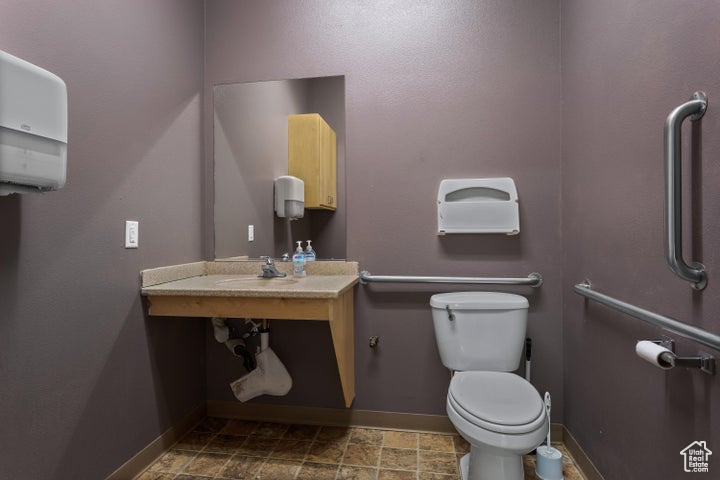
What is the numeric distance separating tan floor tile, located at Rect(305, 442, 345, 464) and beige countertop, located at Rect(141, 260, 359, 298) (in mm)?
764

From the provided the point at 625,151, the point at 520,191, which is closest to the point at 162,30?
the point at 520,191

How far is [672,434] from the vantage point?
1.06 metres

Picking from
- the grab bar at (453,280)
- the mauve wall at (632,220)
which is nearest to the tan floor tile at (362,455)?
the grab bar at (453,280)

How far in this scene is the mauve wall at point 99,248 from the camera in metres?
1.15

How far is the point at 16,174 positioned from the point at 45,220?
321 mm

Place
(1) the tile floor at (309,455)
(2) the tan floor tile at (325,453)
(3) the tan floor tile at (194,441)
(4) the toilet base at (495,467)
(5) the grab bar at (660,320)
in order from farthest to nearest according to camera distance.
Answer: (3) the tan floor tile at (194,441) → (2) the tan floor tile at (325,453) → (1) the tile floor at (309,455) → (4) the toilet base at (495,467) → (5) the grab bar at (660,320)

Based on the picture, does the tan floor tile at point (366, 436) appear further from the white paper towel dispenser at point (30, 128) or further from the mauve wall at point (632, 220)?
the white paper towel dispenser at point (30, 128)

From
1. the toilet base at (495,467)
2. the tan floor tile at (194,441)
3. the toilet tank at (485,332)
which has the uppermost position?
the toilet tank at (485,332)

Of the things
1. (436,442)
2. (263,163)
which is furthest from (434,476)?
(263,163)

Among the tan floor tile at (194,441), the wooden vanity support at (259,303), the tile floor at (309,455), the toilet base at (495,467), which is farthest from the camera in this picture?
the tan floor tile at (194,441)

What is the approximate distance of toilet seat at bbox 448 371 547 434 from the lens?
121cm

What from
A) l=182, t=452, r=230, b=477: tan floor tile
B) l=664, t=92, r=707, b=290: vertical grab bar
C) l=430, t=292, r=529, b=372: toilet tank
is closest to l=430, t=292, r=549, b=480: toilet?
l=430, t=292, r=529, b=372: toilet tank

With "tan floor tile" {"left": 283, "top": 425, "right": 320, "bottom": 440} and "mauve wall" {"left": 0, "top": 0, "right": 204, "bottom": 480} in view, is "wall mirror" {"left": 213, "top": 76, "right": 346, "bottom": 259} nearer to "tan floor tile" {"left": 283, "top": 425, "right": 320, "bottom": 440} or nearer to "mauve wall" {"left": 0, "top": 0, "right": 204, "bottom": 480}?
"mauve wall" {"left": 0, "top": 0, "right": 204, "bottom": 480}

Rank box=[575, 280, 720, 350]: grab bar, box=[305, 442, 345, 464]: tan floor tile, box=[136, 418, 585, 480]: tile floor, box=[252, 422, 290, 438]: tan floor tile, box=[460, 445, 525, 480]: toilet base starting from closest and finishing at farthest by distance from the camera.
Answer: box=[575, 280, 720, 350]: grab bar → box=[460, 445, 525, 480]: toilet base → box=[136, 418, 585, 480]: tile floor → box=[305, 442, 345, 464]: tan floor tile → box=[252, 422, 290, 438]: tan floor tile
